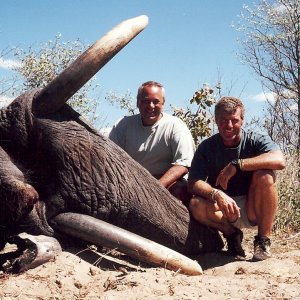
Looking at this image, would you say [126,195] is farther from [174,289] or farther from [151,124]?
[151,124]

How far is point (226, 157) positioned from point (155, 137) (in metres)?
1.32

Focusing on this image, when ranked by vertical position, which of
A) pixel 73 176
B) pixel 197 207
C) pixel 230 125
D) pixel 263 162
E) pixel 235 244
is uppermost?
pixel 230 125

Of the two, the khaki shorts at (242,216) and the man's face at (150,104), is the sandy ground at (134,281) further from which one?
the man's face at (150,104)

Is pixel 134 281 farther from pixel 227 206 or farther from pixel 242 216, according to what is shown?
pixel 242 216

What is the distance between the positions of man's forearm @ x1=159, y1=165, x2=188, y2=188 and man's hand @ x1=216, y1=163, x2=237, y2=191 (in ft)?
2.79

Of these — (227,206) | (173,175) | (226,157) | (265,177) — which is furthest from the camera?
(173,175)

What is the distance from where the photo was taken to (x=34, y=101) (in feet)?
14.6

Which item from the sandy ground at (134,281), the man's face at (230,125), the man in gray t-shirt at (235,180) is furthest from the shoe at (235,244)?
the man's face at (230,125)

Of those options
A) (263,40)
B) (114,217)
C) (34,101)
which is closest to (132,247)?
(114,217)

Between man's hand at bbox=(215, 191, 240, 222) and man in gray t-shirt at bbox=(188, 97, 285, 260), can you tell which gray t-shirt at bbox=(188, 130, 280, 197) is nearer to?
man in gray t-shirt at bbox=(188, 97, 285, 260)

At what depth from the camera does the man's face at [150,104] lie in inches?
242

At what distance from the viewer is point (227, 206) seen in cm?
455

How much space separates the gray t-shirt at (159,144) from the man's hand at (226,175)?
1089 mm

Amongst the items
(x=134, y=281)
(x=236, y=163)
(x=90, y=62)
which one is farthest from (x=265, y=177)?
(x=90, y=62)
